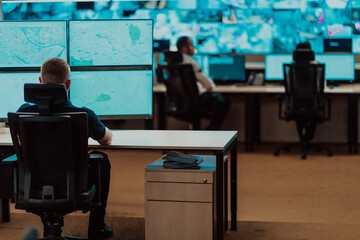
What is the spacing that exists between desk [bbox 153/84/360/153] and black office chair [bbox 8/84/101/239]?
4.44 meters

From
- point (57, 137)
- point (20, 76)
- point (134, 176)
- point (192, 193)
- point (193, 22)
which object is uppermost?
point (193, 22)

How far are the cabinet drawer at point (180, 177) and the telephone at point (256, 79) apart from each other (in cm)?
469

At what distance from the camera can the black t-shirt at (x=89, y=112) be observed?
3139 millimetres

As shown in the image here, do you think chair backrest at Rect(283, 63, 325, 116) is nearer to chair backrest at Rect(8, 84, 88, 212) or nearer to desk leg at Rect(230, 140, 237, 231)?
desk leg at Rect(230, 140, 237, 231)

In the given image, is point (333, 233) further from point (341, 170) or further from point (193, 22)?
point (193, 22)

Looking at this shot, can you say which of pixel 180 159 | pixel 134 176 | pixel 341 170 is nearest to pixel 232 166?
pixel 180 159

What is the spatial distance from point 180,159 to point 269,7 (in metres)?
7.26

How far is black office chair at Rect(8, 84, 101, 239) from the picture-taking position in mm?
3031

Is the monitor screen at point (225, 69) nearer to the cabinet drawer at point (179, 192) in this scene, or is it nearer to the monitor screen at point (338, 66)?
the monitor screen at point (338, 66)

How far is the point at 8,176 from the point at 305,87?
14.1 ft

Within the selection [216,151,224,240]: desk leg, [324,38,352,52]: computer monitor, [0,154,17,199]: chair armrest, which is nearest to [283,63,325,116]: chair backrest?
[324,38,352,52]: computer monitor

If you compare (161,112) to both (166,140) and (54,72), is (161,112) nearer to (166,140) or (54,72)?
(166,140)

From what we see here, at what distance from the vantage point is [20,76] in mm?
3924

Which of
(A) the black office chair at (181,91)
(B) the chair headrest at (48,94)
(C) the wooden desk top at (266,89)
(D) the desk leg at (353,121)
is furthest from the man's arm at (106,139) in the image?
(D) the desk leg at (353,121)
